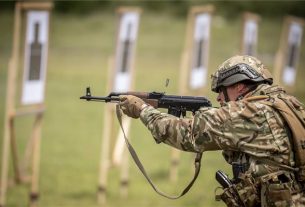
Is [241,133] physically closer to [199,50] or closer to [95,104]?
[199,50]

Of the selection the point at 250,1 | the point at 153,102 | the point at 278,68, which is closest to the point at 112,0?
the point at 250,1

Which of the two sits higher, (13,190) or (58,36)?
(58,36)

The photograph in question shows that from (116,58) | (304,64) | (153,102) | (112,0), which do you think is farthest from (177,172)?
(112,0)

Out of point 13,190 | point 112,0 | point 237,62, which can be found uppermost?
point 112,0

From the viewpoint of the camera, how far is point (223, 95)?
462 centimetres

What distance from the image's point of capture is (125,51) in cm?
966

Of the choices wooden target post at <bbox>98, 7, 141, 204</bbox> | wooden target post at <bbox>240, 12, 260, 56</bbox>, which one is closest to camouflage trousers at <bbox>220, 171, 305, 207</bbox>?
wooden target post at <bbox>98, 7, 141, 204</bbox>

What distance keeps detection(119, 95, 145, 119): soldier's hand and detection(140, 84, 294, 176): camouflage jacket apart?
Answer: 0.28 meters

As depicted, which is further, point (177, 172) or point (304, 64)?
point (304, 64)

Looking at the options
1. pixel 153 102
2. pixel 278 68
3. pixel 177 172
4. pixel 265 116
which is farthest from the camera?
pixel 278 68

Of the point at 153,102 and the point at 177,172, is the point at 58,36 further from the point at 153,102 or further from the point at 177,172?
the point at 153,102

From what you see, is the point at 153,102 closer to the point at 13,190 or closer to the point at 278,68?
the point at 13,190

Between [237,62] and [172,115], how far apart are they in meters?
0.52

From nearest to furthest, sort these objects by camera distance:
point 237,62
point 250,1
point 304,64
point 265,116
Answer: point 265,116 → point 237,62 → point 304,64 → point 250,1
